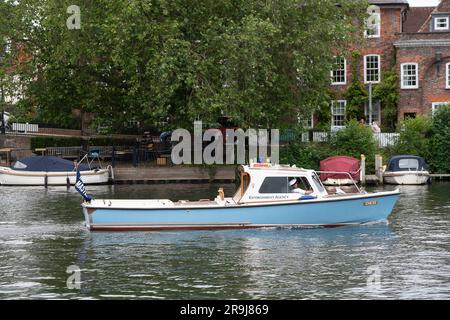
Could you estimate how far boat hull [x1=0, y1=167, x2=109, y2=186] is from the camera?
62.7 metres

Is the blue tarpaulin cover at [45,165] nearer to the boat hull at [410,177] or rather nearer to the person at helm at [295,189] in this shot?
the boat hull at [410,177]

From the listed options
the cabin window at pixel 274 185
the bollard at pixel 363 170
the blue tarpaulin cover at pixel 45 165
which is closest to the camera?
the cabin window at pixel 274 185

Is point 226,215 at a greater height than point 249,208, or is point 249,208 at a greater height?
point 249,208

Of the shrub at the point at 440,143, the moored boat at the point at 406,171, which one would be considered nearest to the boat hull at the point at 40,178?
the moored boat at the point at 406,171

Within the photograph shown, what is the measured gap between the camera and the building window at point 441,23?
76375 millimetres

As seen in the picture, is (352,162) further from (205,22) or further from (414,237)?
(414,237)

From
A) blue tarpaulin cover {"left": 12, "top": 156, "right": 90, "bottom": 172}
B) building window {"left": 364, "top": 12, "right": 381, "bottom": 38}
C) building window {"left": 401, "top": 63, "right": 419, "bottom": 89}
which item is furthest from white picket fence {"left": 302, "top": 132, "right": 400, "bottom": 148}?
blue tarpaulin cover {"left": 12, "top": 156, "right": 90, "bottom": 172}

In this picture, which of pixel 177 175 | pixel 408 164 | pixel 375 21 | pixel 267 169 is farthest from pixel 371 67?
pixel 267 169

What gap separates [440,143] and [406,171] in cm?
472

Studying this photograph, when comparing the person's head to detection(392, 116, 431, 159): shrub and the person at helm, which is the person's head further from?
detection(392, 116, 431, 159): shrub

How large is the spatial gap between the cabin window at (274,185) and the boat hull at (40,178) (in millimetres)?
24614

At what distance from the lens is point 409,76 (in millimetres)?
75500

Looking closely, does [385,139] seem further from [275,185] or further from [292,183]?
[275,185]
